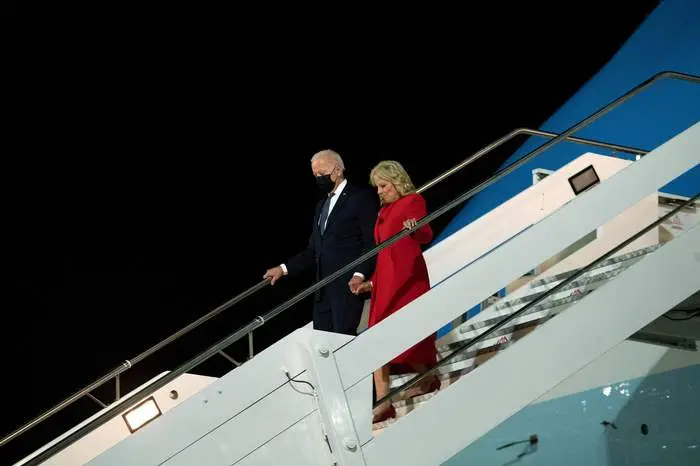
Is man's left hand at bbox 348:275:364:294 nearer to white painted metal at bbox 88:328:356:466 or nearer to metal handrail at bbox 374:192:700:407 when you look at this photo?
metal handrail at bbox 374:192:700:407

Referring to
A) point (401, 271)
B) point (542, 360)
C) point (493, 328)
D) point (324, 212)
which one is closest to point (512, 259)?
point (493, 328)

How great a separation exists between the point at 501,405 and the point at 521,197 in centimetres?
318

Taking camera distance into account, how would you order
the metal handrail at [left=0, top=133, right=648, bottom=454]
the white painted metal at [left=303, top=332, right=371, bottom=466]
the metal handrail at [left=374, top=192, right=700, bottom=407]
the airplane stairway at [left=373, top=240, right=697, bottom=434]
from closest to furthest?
the white painted metal at [left=303, top=332, right=371, bottom=466], the metal handrail at [left=374, top=192, right=700, bottom=407], the airplane stairway at [left=373, top=240, right=697, bottom=434], the metal handrail at [left=0, top=133, right=648, bottom=454]

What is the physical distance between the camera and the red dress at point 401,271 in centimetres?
462

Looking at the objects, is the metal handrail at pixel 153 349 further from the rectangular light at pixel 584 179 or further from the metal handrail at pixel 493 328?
the metal handrail at pixel 493 328

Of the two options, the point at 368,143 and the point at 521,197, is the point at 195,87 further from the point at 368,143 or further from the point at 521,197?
the point at 521,197

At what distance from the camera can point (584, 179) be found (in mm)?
5824

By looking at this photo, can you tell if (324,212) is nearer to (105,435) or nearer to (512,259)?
(512,259)

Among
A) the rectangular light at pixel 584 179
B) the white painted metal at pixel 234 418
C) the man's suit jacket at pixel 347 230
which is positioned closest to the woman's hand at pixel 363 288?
the man's suit jacket at pixel 347 230

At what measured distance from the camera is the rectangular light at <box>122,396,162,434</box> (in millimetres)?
5117

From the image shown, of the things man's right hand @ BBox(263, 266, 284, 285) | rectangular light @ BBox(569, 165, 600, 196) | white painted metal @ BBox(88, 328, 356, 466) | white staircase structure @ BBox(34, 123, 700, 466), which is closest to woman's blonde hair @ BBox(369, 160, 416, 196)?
man's right hand @ BBox(263, 266, 284, 285)

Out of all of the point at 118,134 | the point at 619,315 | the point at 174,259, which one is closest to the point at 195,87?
the point at 118,134

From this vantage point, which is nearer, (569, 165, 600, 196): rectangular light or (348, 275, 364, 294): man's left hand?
(348, 275, 364, 294): man's left hand

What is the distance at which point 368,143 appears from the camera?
9055mm
